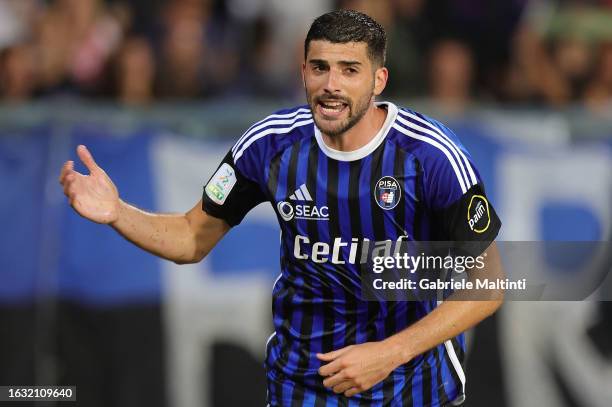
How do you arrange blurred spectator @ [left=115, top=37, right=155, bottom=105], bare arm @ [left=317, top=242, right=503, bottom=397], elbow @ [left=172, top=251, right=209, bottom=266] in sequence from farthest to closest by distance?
1. blurred spectator @ [left=115, top=37, right=155, bottom=105]
2. elbow @ [left=172, top=251, right=209, bottom=266]
3. bare arm @ [left=317, top=242, right=503, bottom=397]

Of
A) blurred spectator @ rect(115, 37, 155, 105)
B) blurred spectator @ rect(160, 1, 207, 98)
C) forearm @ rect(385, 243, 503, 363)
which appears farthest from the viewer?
blurred spectator @ rect(160, 1, 207, 98)

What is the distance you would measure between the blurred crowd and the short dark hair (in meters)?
4.29

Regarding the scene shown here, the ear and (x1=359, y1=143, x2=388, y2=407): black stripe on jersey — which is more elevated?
the ear

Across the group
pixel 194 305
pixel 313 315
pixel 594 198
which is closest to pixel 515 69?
pixel 594 198

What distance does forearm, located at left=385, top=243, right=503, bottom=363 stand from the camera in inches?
199

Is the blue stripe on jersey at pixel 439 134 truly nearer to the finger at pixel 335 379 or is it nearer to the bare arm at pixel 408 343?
the bare arm at pixel 408 343

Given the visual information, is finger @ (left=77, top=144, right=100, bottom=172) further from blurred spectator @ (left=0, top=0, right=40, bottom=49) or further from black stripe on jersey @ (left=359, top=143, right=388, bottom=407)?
blurred spectator @ (left=0, top=0, right=40, bottom=49)

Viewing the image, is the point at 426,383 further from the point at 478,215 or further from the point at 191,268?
the point at 191,268

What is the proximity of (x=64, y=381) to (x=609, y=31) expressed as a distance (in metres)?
6.16

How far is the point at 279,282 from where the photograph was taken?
5.69 meters

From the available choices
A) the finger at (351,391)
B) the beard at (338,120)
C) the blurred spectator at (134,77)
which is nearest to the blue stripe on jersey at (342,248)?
the beard at (338,120)

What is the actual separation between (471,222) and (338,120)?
749 millimetres

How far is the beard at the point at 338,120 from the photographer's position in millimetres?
5137

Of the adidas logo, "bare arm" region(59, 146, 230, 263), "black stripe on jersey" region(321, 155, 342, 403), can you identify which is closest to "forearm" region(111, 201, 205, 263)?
"bare arm" region(59, 146, 230, 263)
